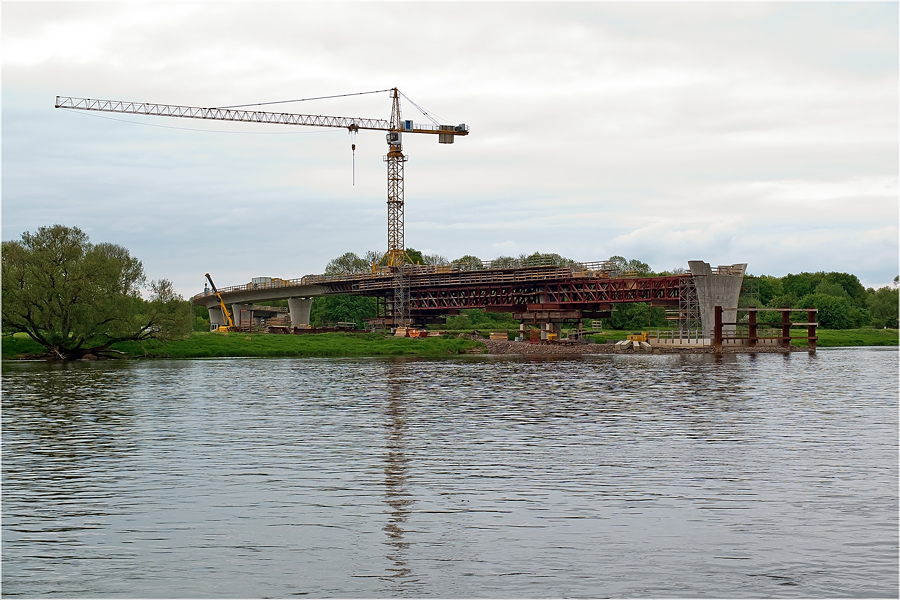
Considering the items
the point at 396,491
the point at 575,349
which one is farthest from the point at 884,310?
the point at 396,491

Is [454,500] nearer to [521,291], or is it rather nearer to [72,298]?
[72,298]

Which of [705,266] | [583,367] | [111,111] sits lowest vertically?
[583,367]

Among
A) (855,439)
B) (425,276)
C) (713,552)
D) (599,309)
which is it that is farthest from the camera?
(425,276)

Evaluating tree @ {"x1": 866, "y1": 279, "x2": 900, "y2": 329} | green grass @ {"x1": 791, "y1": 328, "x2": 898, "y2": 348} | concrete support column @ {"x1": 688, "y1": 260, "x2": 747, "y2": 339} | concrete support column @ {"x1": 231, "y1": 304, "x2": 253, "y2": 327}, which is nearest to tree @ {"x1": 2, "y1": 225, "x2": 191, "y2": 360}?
concrete support column @ {"x1": 688, "y1": 260, "x2": 747, "y2": 339}

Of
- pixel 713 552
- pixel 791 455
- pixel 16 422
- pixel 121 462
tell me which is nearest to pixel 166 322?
pixel 16 422

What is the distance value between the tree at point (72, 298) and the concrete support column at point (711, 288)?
215 feet

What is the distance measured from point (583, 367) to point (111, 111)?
437 ft

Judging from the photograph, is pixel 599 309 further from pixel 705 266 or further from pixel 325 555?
pixel 325 555

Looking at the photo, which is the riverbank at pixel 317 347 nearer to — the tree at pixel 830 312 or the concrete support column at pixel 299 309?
the concrete support column at pixel 299 309

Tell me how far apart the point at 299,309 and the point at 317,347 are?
5899 cm

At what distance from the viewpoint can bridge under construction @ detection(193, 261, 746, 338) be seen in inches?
4835

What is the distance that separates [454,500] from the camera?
19.5 m

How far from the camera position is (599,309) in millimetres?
140750

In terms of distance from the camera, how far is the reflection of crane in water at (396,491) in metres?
15.0
